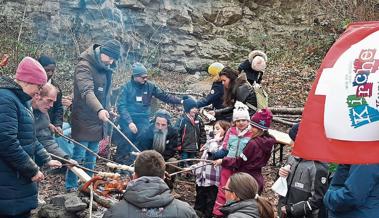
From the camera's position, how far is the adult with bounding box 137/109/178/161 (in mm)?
6930

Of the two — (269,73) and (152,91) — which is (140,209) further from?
(269,73)

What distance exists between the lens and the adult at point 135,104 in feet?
23.5

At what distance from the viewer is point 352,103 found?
3.19 m

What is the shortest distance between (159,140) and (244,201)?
316 centimetres

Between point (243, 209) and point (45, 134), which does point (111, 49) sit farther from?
point (243, 209)

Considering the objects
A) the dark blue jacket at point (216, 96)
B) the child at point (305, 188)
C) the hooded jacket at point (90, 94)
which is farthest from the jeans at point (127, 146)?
the child at point (305, 188)

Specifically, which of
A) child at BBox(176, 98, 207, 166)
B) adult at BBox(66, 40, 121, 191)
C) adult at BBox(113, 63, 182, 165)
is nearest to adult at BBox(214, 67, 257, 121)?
child at BBox(176, 98, 207, 166)

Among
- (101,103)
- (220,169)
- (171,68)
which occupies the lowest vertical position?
(220,169)

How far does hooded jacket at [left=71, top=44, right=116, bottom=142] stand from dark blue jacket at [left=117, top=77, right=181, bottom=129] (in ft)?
1.57

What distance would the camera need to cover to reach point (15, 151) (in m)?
4.03

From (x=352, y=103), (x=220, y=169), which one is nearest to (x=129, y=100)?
(x=220, y=169)

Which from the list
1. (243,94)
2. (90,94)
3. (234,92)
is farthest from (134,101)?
(243,94)

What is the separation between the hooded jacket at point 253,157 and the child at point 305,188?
0.53 metres

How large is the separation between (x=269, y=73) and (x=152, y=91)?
26.7ft
